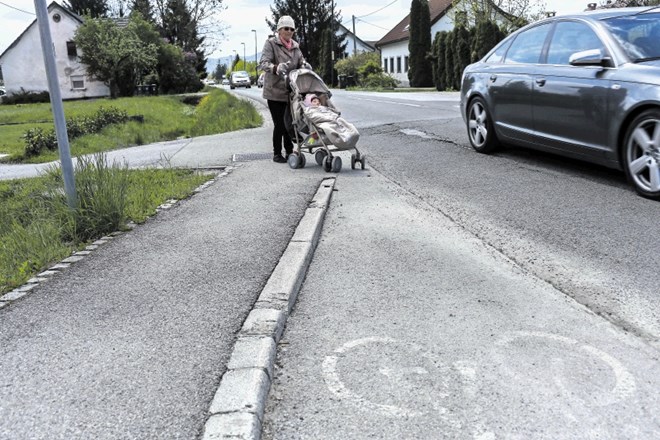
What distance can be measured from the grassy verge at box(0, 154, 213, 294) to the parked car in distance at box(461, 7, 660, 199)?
4064 millimetres

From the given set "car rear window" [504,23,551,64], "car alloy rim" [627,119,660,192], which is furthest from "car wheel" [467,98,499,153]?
"car alloy rim" [627,119,660,192]

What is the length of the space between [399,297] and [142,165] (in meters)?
7.62

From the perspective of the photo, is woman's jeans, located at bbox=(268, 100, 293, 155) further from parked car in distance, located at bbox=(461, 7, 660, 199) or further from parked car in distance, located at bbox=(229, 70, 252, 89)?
parked car in distance, located at bbox=(229, 70, 252, 89)

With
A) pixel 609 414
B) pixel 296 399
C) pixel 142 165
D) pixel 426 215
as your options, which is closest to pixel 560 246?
pixel 426 215

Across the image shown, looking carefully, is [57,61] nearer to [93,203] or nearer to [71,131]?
[71,131]

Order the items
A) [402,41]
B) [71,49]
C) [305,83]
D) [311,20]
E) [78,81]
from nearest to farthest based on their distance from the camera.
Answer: [305,83], [71,49], [78,81], [402,41], [311,20]

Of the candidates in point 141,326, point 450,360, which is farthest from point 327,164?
point 450,360

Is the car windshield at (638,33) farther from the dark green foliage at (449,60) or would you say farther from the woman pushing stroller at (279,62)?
the dark green foliage at (449,60)

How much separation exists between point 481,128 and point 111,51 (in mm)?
45792

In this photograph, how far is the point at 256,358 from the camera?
2.86m

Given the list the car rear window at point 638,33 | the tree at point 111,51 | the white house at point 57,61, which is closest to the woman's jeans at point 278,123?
the car rear window at point 638,33

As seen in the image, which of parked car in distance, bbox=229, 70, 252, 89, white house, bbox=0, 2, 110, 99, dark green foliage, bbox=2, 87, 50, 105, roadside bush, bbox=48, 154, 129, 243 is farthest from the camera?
parked car in distance, bbox=229, 70, 252, 89

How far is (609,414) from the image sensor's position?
2.47 meters

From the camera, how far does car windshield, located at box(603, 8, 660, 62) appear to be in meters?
6.09
